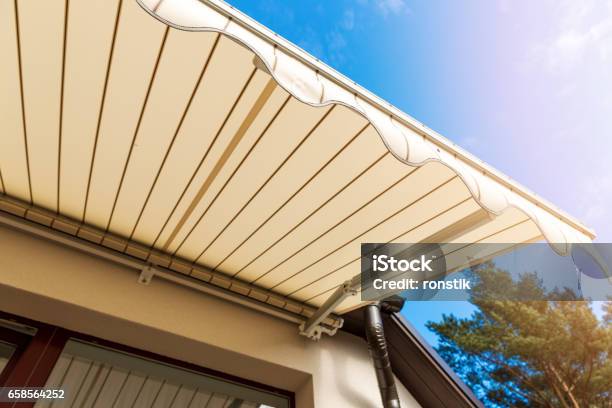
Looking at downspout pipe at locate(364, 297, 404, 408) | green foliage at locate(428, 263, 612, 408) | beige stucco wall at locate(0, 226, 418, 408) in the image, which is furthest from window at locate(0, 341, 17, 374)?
green foliage at locate(428, 263, 612, 408)

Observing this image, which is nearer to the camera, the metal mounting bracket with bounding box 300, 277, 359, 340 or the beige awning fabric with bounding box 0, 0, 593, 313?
the beige awning fabric with bounding box 0, 0, 593, 313

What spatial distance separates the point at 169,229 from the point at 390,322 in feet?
7.79

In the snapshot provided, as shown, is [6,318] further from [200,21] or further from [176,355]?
[200,21]

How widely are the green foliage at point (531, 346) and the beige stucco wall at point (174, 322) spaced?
5.23 feet

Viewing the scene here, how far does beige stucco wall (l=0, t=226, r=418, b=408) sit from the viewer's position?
260 centimetres

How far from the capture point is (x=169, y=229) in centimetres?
271

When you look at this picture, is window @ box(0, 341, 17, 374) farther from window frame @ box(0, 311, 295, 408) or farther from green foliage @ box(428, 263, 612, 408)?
green foliage @ box(428, 263, 612, 408)

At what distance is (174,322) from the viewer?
2.90 metres

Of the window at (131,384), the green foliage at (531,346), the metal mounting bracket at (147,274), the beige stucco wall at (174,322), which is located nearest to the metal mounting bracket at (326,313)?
the beige stucco wall at (174,322)

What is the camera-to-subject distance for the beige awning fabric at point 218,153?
1.57 m

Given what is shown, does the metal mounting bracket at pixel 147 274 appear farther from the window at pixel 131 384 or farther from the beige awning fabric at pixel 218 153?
the window at pixel 131 384

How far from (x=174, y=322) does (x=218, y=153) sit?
1.58m

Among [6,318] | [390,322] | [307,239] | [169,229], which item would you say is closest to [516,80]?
[390,322]

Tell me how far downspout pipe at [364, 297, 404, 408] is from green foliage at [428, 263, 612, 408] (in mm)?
1624
